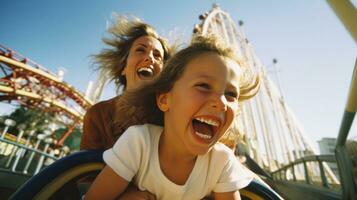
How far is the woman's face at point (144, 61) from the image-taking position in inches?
64.6

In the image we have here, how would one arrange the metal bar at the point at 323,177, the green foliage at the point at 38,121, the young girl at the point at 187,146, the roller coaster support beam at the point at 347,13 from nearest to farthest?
the roller coaster support beam at the point at 347,13 < the young girl at the point at 187,146 < the metal bar at the point at 323,177 < the green foliage at the point at 38,121

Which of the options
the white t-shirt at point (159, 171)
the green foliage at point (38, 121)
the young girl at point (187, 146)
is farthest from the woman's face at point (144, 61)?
the green foliage at point (38, 121)

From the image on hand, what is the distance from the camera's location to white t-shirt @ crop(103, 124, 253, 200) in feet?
2.64

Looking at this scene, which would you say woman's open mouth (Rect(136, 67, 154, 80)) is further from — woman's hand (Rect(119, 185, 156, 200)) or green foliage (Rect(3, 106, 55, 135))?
green foliage (Rect(3, 106, 55, 135))

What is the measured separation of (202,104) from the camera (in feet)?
2.74

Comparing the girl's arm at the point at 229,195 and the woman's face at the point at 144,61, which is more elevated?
the woman's face at the point at 144,61

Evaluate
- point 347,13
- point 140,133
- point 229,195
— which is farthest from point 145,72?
point 347,13

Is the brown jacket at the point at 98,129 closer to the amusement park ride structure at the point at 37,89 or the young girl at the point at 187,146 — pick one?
the young girl at the point at 187,146

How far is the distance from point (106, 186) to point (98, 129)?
27.5 inches

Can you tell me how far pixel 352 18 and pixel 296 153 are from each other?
7917 mm

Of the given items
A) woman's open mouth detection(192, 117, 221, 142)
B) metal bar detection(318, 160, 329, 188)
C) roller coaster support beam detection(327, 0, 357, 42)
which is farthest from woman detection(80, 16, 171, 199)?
metal bar detection(318, 160, 329, 188)

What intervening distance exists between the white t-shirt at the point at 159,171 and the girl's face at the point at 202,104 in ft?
0.34

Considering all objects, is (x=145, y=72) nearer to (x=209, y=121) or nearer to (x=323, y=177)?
(x=209, y=121)

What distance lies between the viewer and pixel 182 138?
2.87 feet
